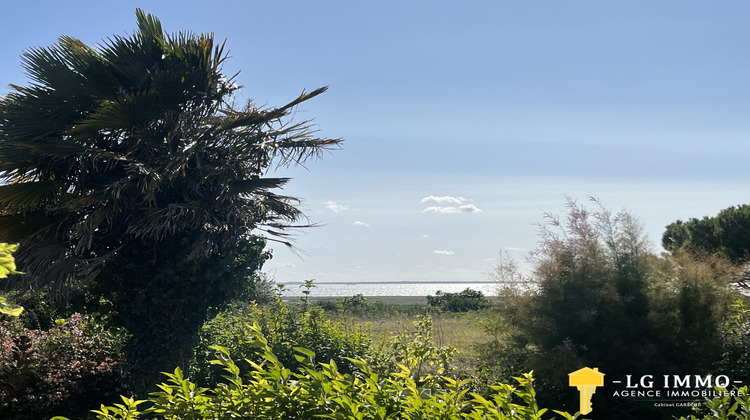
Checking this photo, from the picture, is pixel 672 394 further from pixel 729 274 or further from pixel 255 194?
pixel 255 194

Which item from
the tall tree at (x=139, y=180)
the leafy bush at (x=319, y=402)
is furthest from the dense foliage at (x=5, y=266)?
the tall tree at (x=139, y=180)

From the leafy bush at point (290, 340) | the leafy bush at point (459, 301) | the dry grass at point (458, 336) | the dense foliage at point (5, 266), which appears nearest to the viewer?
the dense foliage at point (5, 266)

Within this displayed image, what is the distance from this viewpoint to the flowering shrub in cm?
702

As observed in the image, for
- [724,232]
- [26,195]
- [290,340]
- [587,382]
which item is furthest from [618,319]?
[724,232]

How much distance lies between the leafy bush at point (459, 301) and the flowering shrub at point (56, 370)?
46.4 feet

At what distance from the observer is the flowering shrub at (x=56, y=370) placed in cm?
702

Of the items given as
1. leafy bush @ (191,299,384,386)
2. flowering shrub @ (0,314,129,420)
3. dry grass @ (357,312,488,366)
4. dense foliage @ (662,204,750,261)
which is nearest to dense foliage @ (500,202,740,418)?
dry grass @ (357,312,488,366)

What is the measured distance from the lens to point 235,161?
7844 millimetres

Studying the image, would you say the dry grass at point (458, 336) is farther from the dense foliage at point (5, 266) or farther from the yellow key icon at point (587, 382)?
the dense foliage at point (5, 266)

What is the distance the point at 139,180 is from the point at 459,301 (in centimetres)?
1686

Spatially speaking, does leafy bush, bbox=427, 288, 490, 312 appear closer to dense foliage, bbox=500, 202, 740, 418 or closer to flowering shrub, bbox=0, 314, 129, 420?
dense foliage, bbox=500, 202, 740, 418

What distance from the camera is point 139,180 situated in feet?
23.5

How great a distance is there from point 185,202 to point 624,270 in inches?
225

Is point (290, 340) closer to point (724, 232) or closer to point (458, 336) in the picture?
point (458, 336)
